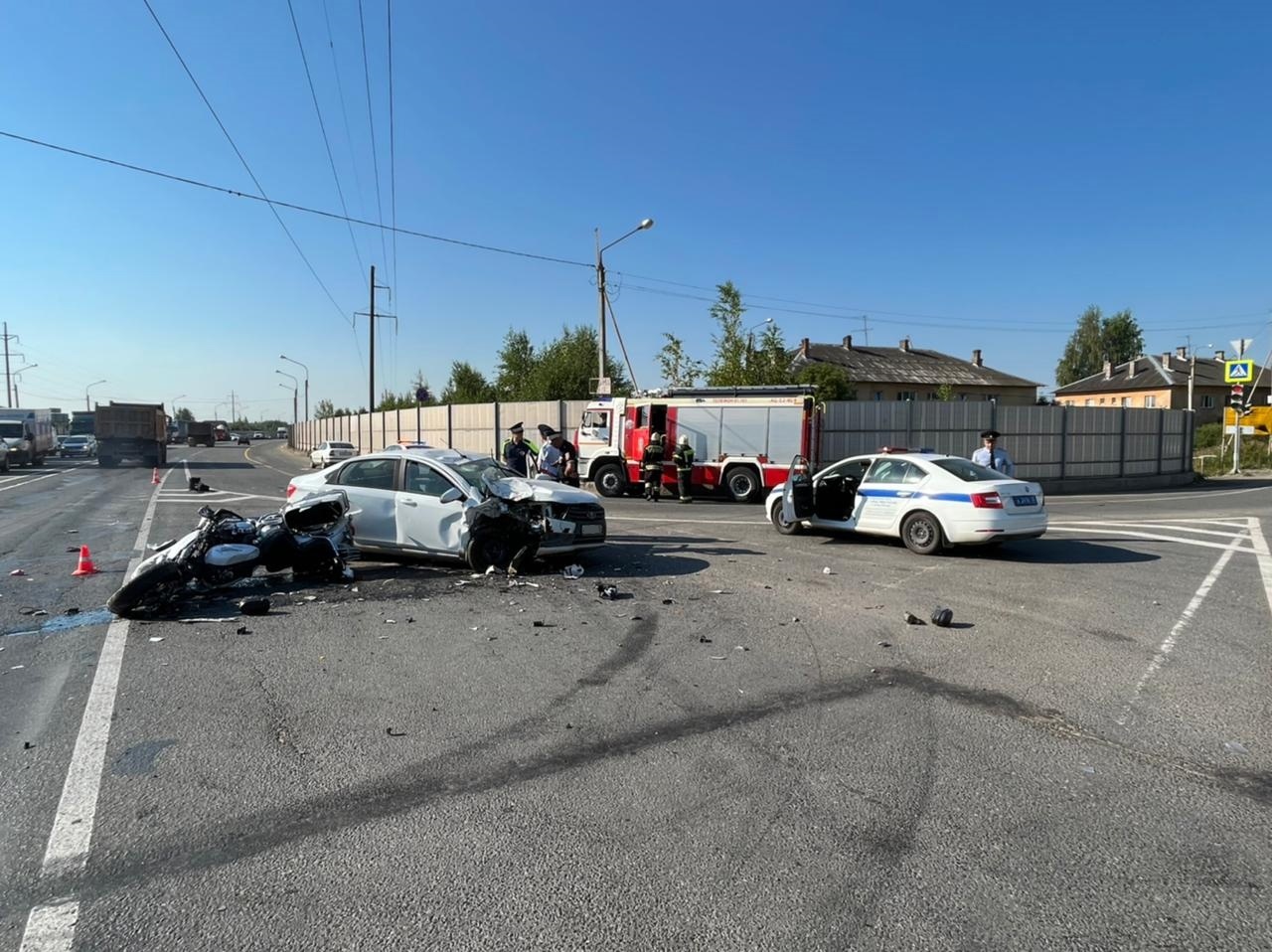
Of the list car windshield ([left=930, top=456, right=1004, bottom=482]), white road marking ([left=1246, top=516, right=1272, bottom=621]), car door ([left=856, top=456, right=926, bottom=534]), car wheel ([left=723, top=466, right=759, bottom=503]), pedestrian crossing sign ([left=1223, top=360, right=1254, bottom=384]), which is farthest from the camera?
pedestrian crossing sign ([left=1223, top=360, right=1254, bottom=384])

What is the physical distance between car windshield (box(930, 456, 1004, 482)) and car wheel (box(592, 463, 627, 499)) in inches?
435

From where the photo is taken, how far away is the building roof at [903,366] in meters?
59.4

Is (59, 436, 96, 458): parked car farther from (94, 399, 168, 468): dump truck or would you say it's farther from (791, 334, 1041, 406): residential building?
(791, 334, 1041, 406): residential building

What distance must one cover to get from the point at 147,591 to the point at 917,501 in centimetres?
914

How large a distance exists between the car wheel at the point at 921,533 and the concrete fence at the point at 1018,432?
10.0 meters

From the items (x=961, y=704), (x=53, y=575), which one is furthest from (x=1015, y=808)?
(x=53, y=575)

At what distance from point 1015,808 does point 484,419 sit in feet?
95.5

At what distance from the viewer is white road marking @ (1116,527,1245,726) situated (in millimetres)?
5001

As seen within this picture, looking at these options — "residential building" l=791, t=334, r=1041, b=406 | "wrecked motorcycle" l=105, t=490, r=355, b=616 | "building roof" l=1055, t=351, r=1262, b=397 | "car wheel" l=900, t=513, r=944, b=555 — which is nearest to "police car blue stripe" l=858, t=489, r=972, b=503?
"car wheel" l=900, t=513, r=944, b=555

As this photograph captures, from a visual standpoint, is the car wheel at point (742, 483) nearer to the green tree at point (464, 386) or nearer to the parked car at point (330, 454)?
the parked car at point (330, 454)

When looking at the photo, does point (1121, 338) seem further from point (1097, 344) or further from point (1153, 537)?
point (1153, 537)

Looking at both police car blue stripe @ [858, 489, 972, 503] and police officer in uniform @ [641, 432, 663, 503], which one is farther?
police officer in uniform @ [641, 432, 663, 503]

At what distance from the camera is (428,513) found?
9.25 meters

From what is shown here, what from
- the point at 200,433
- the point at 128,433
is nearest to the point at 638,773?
the point at 128,433
